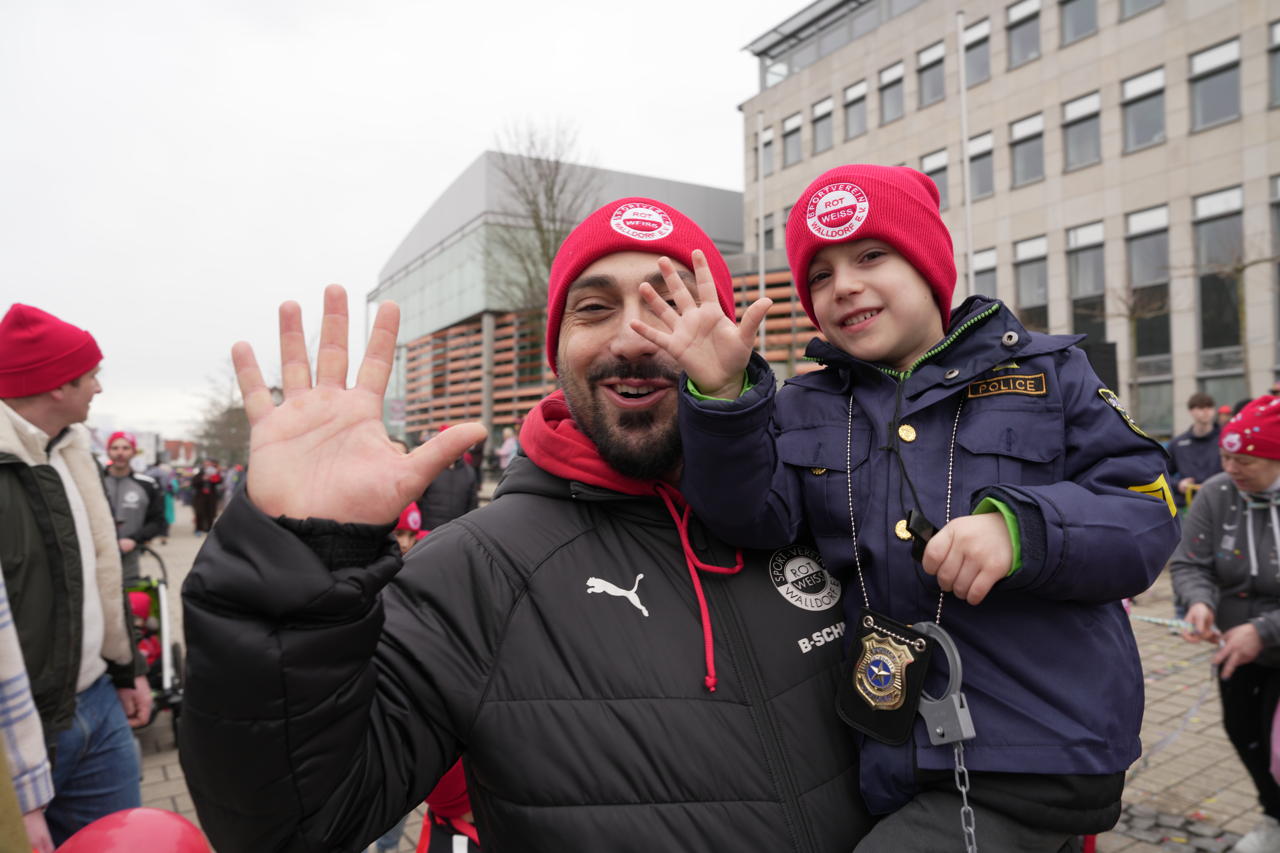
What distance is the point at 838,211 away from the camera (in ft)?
6.44

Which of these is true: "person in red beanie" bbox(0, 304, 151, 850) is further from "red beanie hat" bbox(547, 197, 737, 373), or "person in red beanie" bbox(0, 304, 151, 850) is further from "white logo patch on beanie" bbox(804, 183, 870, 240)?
"white logo patch on beanie" bbox(804, 183, 870, 240)

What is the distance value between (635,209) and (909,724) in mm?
1347

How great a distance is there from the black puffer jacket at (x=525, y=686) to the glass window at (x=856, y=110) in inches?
1265

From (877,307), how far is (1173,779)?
180 inches

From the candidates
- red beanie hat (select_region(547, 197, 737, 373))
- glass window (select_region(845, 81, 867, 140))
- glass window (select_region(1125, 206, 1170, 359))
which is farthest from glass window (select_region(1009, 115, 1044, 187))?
red beanie hat (select_region(547, 197, 737, 373))

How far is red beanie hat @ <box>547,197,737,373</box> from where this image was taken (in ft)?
6.34

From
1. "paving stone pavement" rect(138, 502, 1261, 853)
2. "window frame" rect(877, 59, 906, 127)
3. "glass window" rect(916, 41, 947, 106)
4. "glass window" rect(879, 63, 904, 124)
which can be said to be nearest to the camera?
"paving stone pavement" rect(138, 502, 1261, 853)

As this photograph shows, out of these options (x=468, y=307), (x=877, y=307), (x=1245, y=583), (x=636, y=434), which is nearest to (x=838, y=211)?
(x=877, y=307)

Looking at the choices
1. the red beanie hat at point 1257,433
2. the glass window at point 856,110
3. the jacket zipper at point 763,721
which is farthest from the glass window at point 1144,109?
the jacket zipper at point 763,721

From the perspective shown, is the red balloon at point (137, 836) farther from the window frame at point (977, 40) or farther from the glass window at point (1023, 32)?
the window frame at point (977, 40)

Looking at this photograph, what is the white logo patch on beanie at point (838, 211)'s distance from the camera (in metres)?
1.93

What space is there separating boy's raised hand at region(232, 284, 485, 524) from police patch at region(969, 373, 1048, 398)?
111 cm

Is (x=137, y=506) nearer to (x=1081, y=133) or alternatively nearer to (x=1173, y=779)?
(x=1173, y=779)

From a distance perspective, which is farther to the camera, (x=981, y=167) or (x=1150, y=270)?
(x=981, y=167)
